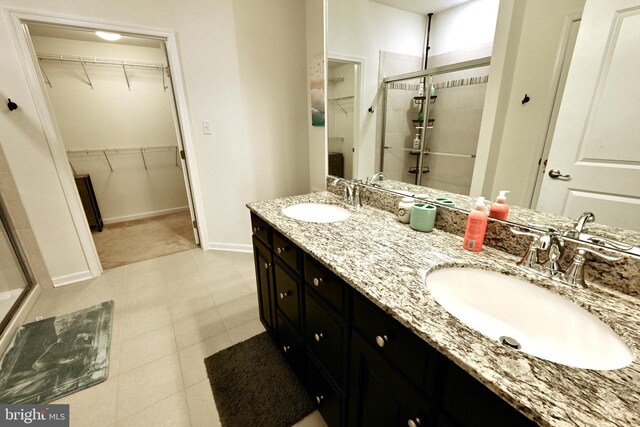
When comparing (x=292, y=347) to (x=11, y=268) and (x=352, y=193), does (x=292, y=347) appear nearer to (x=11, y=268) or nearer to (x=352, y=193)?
(x=352, y=193)

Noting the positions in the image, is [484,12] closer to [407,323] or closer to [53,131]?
[407,323]

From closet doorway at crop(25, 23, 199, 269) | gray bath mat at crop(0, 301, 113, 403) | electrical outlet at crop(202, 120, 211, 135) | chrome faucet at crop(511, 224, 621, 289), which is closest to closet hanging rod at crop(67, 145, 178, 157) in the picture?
closet doorway at crop(25, 23, 199, 269)

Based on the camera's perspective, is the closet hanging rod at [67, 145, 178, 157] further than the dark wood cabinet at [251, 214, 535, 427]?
Yes

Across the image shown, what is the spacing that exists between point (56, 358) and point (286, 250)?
1600 millimetres

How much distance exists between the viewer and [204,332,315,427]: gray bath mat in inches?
50.6

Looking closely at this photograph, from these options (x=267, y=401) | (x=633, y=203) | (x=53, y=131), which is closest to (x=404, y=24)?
(x=633, y=203)

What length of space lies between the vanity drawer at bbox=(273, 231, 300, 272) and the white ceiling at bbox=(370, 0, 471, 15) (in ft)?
3.76

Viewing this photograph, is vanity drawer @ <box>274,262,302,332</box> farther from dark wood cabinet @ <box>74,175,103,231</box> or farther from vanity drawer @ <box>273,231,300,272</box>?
dark wood cabinet @ <box>74,175,103,231</box>

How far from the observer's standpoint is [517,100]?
95 centimetres

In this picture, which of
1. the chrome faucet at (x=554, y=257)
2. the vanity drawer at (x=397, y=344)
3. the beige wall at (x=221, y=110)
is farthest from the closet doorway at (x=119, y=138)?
the chrome faucet at (x=554, y=257)

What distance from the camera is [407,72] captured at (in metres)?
1.28

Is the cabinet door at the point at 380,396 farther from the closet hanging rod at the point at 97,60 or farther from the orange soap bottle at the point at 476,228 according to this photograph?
the closet hanging rod at the point at 97,60

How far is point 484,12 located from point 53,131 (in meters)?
2.91

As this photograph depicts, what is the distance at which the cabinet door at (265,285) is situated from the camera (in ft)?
5.02
